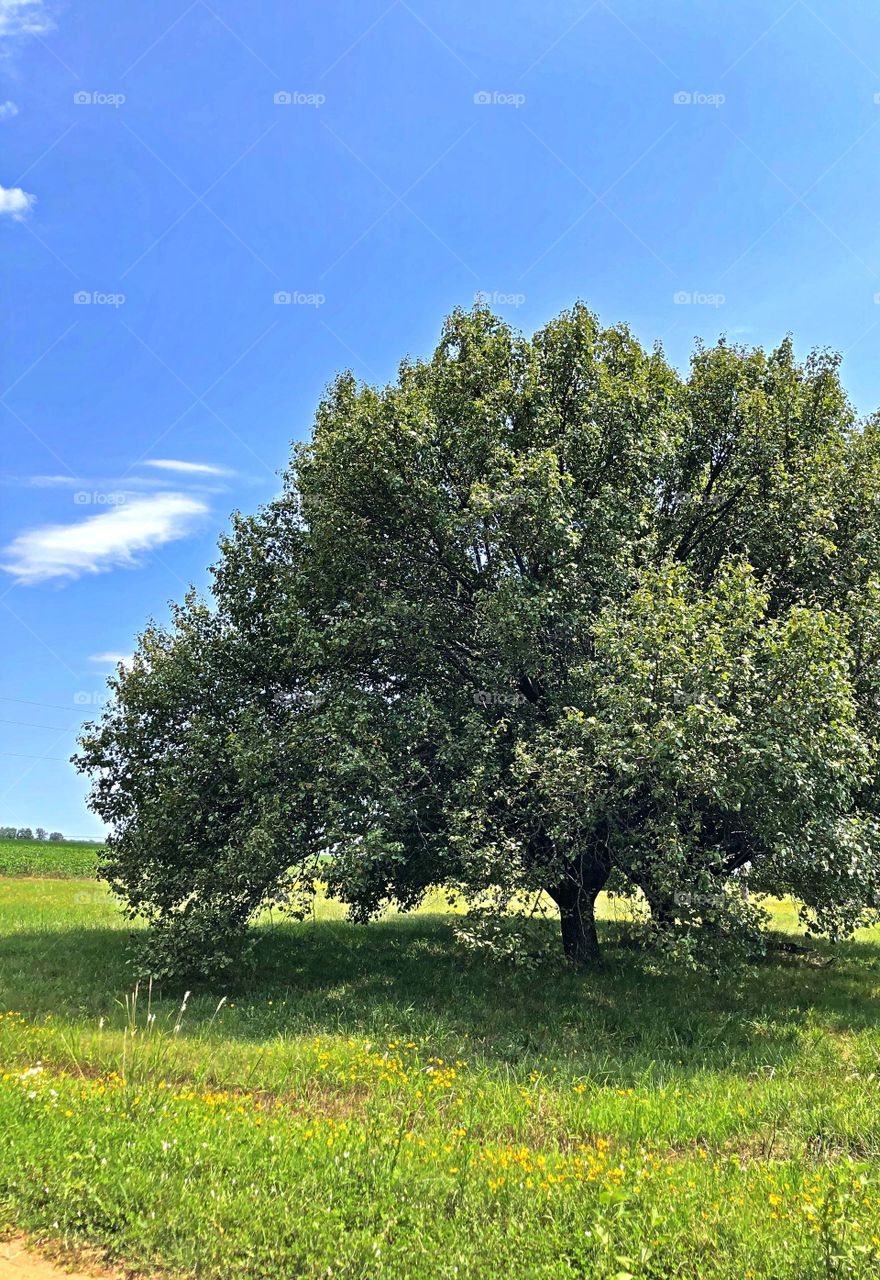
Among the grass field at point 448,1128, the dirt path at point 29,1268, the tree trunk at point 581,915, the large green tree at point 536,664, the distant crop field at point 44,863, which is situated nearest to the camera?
the dirt path at point 29,1268

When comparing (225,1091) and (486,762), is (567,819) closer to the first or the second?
(486,762)

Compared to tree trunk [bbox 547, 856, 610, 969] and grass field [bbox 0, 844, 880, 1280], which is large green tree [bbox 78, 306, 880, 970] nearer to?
tree trunk [bbox 547, 856, 610, 969]

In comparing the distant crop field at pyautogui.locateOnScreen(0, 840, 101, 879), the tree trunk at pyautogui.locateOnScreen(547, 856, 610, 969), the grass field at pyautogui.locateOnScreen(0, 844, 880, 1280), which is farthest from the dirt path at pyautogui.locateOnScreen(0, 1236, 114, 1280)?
the distant crop field at pyautogui.locateOnScreen(0, 840, 101, 879)

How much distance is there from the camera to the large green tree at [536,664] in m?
12.6

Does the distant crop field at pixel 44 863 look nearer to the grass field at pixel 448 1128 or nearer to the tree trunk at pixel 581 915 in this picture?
the tree trunk at pixel 581 915

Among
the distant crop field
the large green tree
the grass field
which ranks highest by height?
the large green tree

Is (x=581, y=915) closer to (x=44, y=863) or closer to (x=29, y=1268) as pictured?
(x=29, y=1268)

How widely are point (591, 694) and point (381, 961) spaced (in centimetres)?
943

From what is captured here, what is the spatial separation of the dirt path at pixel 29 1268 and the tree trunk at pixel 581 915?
12.8m

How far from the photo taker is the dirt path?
557cm

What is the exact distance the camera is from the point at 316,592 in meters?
17.6

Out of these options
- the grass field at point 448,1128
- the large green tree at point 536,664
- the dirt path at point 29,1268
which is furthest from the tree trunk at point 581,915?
the dirt path at point 29,1268

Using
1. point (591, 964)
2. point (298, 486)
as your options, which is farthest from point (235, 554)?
point (591, 964)

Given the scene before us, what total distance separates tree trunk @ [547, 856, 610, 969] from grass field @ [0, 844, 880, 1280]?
1367 mm
